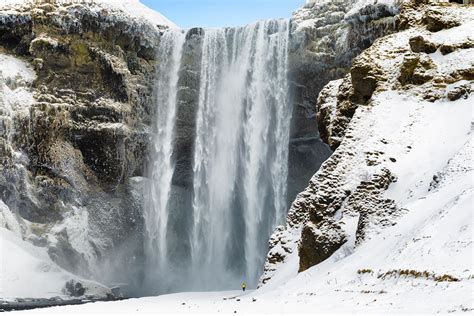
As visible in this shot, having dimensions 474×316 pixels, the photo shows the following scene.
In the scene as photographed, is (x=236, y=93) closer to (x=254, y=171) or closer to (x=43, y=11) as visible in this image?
(x=254, y=171)

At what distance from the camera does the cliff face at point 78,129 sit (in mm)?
55188

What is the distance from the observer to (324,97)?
3538 centimetres

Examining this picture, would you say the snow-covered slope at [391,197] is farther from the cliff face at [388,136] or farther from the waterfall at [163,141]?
the waterfall at [163,141]

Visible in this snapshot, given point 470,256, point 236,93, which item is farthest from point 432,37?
point 236,93

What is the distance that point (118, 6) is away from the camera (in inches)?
2383

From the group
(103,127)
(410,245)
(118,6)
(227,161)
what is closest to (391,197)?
(410,245)

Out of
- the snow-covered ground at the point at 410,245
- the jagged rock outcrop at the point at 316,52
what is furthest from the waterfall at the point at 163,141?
the snow-covered ground at the point at 410,245

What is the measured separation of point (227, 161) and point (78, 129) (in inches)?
607

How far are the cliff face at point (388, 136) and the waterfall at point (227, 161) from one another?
2379 cm

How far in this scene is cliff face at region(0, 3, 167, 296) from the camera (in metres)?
55.2

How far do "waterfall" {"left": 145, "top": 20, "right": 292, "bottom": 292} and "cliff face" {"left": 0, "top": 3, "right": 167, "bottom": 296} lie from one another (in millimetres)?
2414

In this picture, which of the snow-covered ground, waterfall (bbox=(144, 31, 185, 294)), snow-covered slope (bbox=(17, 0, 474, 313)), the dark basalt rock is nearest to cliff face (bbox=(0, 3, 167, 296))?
waterfall (bbox=(144, 31, 185, 294))

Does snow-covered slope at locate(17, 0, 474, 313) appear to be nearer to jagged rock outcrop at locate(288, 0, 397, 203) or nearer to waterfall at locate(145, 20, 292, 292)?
jagged rock outcrop at locate(288, 0, 397, 203)

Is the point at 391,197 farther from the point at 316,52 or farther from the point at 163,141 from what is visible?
the point at 163,141
